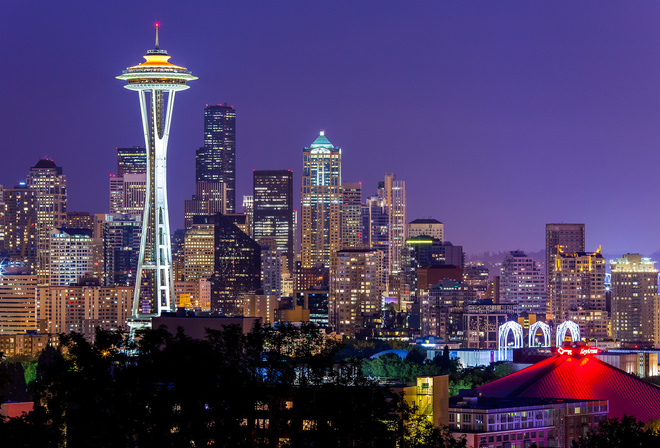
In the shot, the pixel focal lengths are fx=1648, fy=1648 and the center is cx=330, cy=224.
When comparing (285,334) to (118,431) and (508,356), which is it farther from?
(508,356)

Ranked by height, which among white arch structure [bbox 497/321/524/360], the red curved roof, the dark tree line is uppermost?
white arch structure [bbox 497/321/524/360]

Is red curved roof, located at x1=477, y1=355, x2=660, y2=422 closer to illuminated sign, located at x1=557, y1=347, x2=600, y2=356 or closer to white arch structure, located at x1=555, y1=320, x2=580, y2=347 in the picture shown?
illuminated sign, located at x1=557, y1=347, x2=600, y2=356

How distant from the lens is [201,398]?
147 ft

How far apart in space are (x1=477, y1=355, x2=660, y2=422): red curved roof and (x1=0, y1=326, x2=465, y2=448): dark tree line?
2343 inches

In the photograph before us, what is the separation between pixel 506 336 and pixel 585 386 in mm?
66910

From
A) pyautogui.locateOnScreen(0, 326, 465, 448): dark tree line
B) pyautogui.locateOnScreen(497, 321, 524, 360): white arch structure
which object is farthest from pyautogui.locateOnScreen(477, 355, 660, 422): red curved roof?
pyautogui.locateOnScreen(0, 326, 465, 448): dark tree line

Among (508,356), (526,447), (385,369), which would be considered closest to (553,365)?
(385,369)

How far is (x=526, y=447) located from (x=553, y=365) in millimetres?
30871

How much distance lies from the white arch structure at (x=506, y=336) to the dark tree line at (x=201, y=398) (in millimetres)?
119269

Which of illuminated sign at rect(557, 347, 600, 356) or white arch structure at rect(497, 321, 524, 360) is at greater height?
white arch structure at rect(497, 321, 524, 360)

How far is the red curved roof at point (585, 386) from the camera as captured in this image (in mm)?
106688

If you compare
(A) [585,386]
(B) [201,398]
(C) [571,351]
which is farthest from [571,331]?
(B) [201,398]

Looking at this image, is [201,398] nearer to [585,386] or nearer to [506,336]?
[585,386]

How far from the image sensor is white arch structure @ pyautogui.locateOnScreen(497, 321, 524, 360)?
171m
